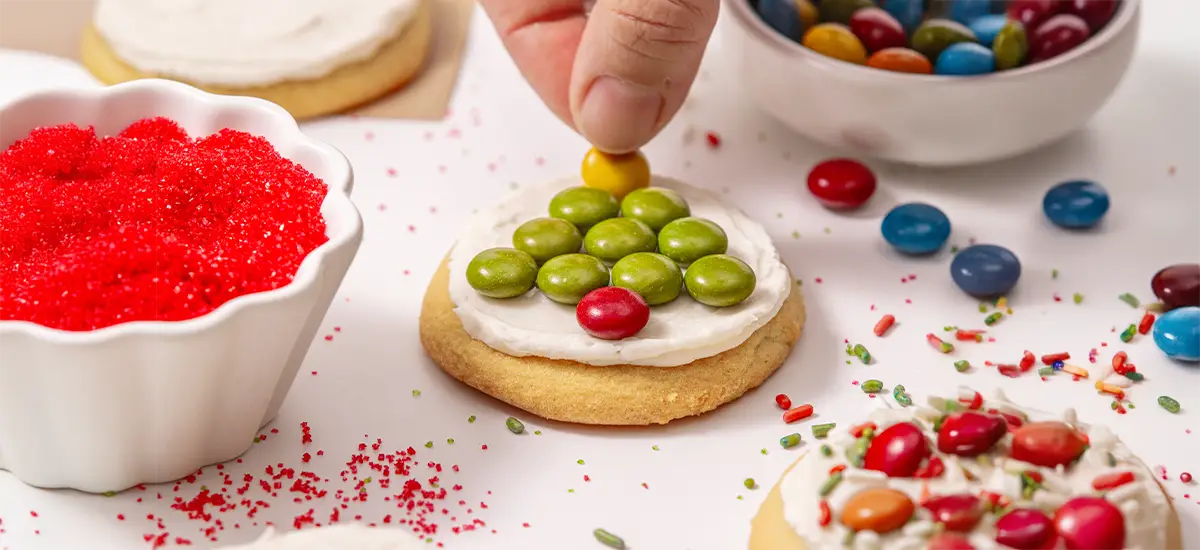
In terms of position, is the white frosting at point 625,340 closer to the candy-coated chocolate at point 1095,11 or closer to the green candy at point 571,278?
the green candy at point 571,278

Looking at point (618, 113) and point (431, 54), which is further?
point (431, 54)

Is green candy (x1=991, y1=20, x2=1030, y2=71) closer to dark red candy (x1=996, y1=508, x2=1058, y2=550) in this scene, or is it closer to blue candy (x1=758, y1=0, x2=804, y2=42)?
blue candy (x1=758, y1=0, x2=804, y2=42)

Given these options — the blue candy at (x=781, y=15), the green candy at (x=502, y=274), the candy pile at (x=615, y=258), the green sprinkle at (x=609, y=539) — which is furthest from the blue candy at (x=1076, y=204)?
the green sprinkle at (x=609, y=539)

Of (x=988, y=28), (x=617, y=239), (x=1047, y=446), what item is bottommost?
(x=617, y=239)

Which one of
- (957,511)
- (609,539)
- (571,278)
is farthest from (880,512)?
(571,278)

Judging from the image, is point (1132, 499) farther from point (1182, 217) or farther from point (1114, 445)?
point (1182, 217)

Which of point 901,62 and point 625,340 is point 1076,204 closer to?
point 901,62
